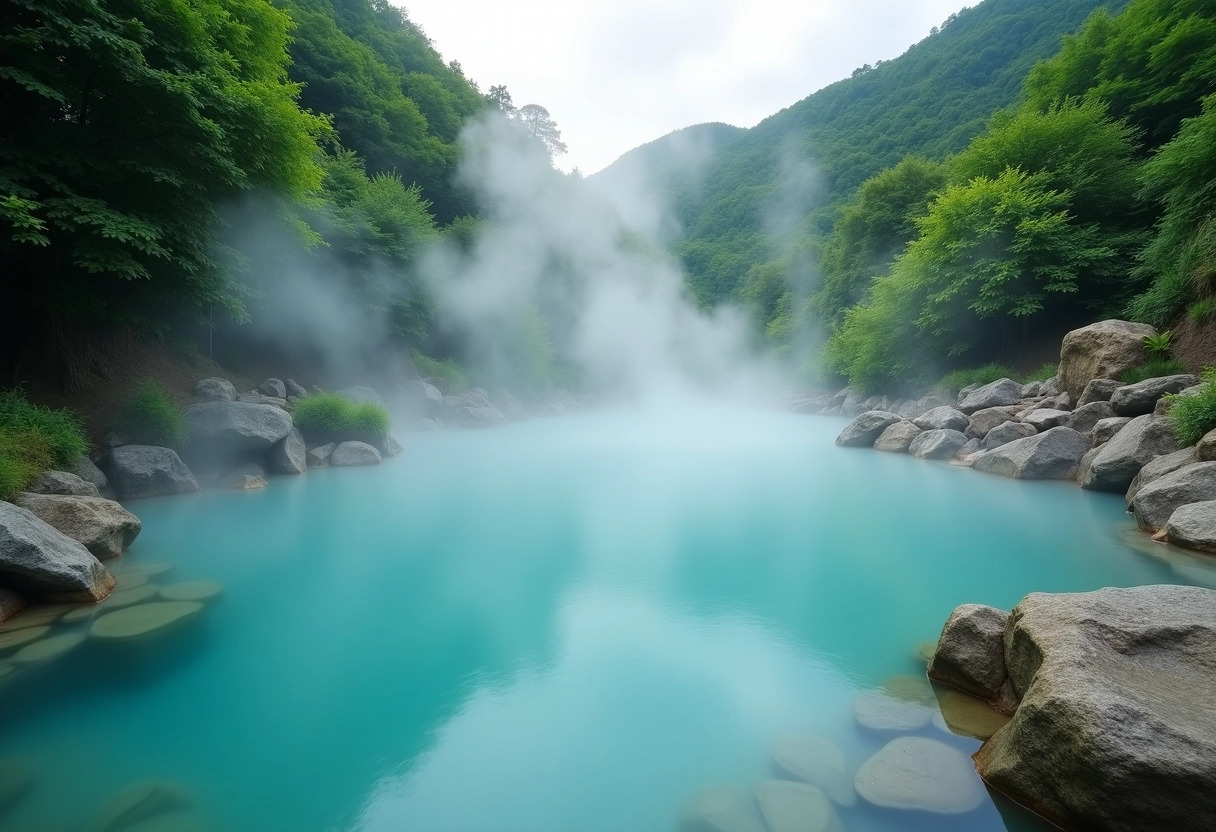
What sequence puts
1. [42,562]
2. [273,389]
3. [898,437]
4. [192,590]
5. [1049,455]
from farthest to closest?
[898,437] < [273,389] < [1049,455] < [192,590] < [42,562]

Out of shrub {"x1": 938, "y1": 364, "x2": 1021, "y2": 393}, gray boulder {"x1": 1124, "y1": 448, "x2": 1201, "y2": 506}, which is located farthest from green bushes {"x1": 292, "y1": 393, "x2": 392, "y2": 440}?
shrub {"x1": 938, "y1": 364, "x2": 1021, "y2": 393}

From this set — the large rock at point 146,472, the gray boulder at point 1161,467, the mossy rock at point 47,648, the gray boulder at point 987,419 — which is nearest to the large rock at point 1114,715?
the gray boulder at point 1161,467

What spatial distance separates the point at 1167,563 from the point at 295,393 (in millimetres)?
16127

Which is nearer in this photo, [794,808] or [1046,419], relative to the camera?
[794,808]

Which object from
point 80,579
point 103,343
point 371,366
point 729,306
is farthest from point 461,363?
point 729,306

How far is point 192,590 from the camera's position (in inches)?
200

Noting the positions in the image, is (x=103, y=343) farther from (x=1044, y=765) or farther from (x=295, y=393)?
(x=1044, y=765)

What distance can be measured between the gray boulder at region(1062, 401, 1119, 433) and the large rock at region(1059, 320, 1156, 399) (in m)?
1.10

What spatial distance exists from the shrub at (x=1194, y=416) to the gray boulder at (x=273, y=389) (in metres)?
16.2

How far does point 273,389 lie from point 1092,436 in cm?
1670

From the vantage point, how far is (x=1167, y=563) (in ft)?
17.9

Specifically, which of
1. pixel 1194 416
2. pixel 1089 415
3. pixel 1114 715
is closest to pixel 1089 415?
pixel 1089 415

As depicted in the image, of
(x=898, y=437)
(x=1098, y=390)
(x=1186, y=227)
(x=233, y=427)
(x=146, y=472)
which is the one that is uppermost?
(x=1186, y=227)

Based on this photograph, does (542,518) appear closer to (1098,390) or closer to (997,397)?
(1098,390)
